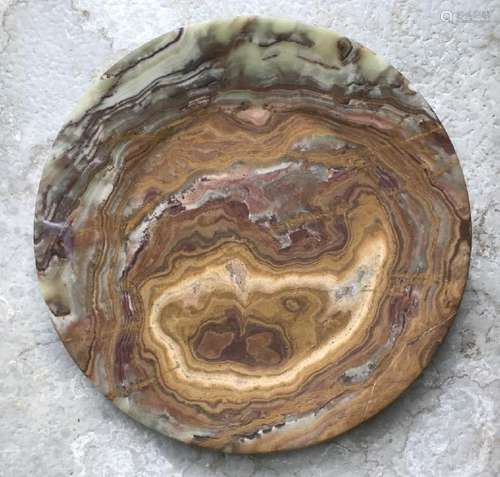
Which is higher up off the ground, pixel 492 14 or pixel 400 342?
pixel 492 14

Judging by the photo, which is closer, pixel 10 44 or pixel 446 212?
pixel 446 212

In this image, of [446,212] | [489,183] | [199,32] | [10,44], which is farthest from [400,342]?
[10,44]

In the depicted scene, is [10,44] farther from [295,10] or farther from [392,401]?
[392,401]

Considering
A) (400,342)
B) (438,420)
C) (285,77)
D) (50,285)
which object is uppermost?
(285,77)

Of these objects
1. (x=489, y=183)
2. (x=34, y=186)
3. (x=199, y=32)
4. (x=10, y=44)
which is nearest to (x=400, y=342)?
(x=489, y=183)
